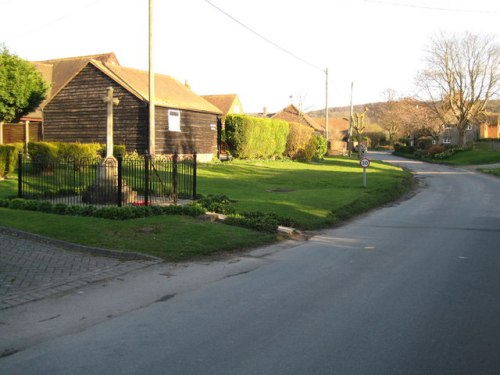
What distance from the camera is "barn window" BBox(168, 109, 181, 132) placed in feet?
98.1

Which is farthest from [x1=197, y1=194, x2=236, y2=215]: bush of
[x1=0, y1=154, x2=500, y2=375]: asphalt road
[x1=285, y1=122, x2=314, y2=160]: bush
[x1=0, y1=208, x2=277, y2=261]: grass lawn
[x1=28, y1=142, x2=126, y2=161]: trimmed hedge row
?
[x1=285, y1=122, x2=314, y2=160]: bush

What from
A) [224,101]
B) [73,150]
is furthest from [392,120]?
[73,150]

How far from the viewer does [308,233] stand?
39.2 ft

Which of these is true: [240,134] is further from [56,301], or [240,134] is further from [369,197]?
[56,301]

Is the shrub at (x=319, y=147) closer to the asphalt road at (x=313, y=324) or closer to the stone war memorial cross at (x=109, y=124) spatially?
the stone war memorial cross at (x=109, y=124)

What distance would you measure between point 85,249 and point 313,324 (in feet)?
17.4

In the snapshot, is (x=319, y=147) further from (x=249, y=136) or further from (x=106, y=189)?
(x=106, y=189)

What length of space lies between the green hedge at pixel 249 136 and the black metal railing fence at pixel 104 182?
16.8 meters

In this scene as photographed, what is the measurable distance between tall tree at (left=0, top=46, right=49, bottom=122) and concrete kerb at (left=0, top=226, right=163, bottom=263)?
16652 millimetres

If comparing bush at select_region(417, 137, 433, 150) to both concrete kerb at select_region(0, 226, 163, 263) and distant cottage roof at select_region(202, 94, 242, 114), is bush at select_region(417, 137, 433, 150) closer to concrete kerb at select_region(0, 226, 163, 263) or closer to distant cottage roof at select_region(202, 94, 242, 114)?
distant cottage roof at select_region(202, 94, 242, 114)

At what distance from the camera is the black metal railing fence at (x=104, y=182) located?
14.0 meters

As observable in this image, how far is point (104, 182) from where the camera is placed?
14.0 m

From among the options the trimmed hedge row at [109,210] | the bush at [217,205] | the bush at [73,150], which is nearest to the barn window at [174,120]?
the bush at [73,150]

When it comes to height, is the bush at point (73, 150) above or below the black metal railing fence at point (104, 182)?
above
